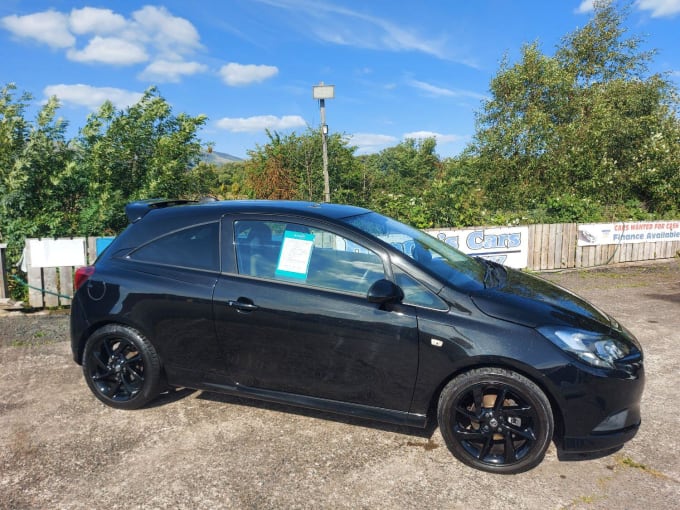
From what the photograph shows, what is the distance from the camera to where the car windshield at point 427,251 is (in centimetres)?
342

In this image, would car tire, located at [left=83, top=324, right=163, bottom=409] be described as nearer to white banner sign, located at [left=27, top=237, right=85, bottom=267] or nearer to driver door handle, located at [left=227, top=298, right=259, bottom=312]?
driver door handle, located at [left=227, top=298, right=259, bottom=312]

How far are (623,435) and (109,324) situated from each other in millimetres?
3662

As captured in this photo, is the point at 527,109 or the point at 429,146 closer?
the point at 527,109

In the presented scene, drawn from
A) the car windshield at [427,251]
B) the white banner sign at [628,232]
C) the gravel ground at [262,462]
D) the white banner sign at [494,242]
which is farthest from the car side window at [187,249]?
the white banner sign at [628,232]

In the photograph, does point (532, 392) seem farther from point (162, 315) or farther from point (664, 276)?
point (664, 276)

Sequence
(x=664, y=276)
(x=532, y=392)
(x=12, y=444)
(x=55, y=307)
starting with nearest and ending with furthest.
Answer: (x=532, y=392)
(x=12, y=444)
(x=55, y=307)
(x=664, y=276)

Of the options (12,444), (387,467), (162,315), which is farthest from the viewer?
(162,315)

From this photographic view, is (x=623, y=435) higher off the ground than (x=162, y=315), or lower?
lower

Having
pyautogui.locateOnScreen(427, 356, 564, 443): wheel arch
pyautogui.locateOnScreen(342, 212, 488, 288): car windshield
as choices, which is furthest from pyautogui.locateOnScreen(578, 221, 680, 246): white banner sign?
pyautogui.locateOnScreen(427, 356, 564, 443): wheel arch

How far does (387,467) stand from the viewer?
3137 millimetres

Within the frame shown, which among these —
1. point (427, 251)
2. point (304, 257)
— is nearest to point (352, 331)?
point (304, 257)

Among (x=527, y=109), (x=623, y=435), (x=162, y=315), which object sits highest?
(x=527, y=109)

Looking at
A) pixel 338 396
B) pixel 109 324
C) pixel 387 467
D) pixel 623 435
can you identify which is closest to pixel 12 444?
pixel 109 324

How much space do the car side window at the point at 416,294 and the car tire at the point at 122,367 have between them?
6.43 feet
